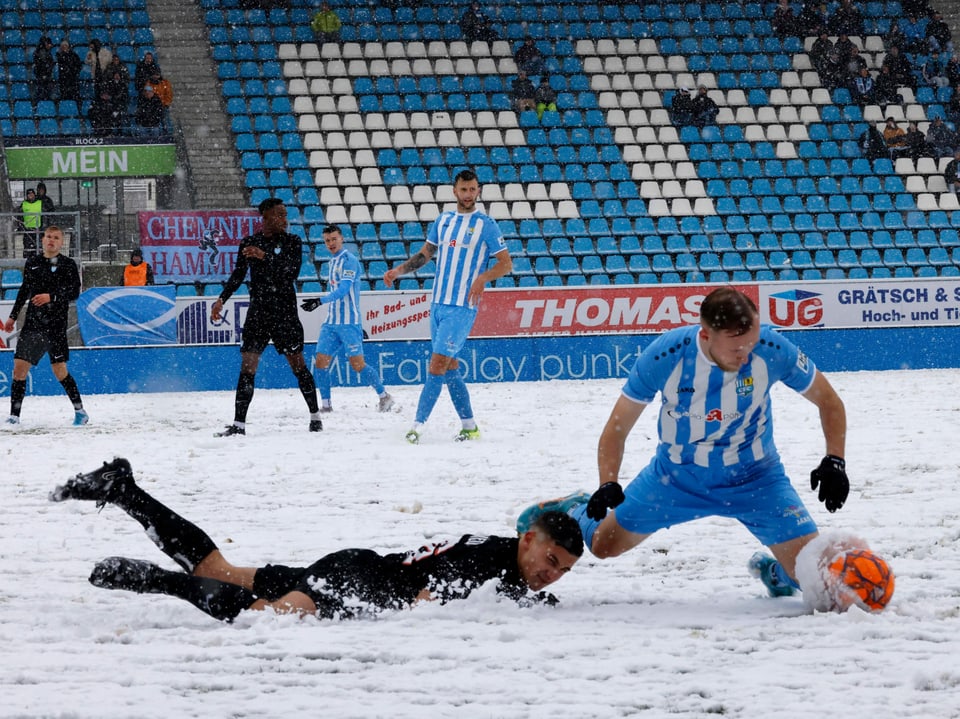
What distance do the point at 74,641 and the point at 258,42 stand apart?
68.9ft

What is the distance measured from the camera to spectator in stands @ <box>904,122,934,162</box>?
74.2 ft

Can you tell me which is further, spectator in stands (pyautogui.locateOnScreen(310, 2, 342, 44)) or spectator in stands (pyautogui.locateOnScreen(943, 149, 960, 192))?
spectator in stands (pyautogui.locateOnScreen(310, 2, 342, 44))

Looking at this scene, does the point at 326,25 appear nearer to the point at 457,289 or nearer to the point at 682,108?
the point at 682,108

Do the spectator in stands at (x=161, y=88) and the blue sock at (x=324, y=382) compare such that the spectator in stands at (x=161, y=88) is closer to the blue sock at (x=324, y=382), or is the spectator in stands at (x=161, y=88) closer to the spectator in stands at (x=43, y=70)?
the spectator in stands at (x=43, y=70)

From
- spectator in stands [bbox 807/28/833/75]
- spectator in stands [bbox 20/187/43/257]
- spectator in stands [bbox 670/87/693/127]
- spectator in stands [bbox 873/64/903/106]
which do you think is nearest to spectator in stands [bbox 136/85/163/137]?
spectator in stands [bbox 20/187/43/257]

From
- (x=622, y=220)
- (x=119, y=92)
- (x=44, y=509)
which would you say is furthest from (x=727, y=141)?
(x=44, y=509)

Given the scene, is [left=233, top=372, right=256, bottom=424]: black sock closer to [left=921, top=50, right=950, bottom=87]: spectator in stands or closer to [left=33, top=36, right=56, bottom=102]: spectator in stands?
[left=33, top=36, right=56, bottom=102]: spectator in stands

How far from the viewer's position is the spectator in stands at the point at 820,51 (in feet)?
78.5

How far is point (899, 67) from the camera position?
23969mm

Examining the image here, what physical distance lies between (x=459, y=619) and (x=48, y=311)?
7996mm

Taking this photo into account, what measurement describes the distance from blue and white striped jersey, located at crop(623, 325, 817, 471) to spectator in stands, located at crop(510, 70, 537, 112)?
18.8 metres

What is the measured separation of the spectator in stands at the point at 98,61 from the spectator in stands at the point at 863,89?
1345 centimetres

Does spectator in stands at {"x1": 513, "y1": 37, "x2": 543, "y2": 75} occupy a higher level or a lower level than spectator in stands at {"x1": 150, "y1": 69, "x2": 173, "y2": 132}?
higher

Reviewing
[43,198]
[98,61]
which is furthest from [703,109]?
[43,198]
